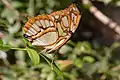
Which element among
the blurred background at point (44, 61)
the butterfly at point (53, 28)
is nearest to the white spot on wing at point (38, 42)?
the butterfly at point (53, 28)

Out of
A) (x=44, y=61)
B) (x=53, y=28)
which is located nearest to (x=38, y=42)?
(x=53, y=28)

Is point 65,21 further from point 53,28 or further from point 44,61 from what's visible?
point 44,61

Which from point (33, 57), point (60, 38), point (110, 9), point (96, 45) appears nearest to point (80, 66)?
point (96, 45)

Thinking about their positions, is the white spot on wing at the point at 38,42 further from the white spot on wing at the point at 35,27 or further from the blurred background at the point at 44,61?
the blurred background at the point at 44,61

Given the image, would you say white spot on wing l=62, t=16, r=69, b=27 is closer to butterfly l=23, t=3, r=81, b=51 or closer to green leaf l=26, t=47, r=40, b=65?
butterfly l=23, t=3, r=81, b=51

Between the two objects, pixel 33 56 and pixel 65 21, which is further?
pixel 65 21

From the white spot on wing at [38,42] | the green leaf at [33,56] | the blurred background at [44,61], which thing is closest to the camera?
the green leaf at [33,56]

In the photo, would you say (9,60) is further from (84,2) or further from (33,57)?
(33,57)

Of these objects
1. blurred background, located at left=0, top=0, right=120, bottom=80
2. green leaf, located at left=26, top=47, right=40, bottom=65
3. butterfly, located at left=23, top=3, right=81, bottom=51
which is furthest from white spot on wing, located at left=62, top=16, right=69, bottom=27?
blurred background, located at left=0, top=0, right=120, bottom=80
